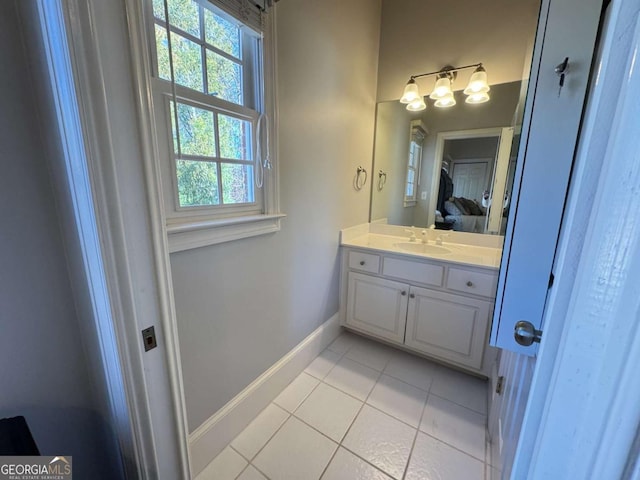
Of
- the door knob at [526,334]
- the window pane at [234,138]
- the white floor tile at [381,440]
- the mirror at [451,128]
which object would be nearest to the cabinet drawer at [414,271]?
the mirror at [451,128]

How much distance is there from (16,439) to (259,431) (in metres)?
1.12

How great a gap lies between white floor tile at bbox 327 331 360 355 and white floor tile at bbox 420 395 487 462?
2.30 feet

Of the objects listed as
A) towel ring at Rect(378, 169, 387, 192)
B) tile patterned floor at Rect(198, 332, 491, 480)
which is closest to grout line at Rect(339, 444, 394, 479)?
tile patterned floor at Rect(198, 332, 491, 480)

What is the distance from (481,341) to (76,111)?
214 cm

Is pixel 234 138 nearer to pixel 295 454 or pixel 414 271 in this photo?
pixel 414 271

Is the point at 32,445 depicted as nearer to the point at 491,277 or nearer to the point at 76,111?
the point at 76,111

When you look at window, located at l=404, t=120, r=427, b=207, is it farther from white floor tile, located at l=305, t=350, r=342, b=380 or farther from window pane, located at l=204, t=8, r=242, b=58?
window pane, located at l=204, t=8, r=242, b=58

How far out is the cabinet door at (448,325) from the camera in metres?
1.68

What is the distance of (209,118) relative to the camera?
3.64 ft

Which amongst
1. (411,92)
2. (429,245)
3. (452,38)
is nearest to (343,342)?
(429,245)

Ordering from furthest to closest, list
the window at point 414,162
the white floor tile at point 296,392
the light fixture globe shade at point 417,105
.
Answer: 1. the window at point 414,162
2. the light fixture globe shade at point 417,105
3. the white floor tile at point 296,392

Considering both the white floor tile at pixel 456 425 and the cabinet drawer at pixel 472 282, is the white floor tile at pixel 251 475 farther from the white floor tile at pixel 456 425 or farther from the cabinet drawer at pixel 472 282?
the cabinet drawer at pixel 472 282

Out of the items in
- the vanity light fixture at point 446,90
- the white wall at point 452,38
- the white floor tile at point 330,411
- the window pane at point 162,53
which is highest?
the white wall at point 452,38

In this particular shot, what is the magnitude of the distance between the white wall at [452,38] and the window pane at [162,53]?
1.80 meters
